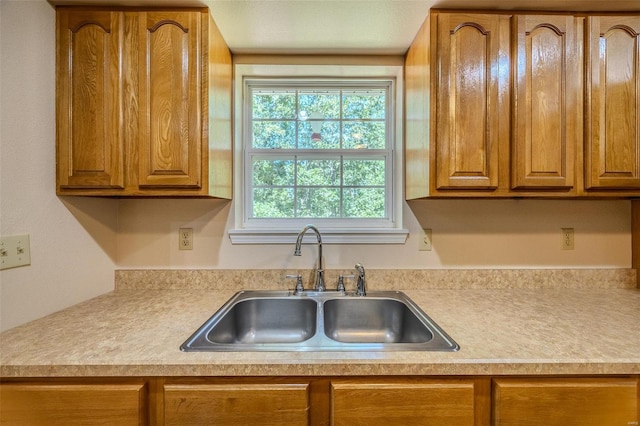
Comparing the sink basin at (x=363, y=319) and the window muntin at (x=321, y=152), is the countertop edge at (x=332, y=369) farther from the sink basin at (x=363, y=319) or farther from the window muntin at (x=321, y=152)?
the window muntin at (x=321, y=152)

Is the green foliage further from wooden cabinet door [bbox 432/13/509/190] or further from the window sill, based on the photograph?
wooden cabinet door [bbox 432/13/509/190]

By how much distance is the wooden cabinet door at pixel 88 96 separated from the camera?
126 cm

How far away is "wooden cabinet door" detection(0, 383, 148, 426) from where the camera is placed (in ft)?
2.79

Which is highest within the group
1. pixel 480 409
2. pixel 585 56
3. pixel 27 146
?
pixel 585 56

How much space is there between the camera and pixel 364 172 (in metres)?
1.77

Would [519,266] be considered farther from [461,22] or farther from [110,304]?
[110,304]

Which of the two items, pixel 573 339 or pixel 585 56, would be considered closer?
pixel 573 339

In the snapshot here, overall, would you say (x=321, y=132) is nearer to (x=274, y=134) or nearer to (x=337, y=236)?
(x=274, y=134)

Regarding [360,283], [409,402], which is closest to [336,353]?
[409,402]

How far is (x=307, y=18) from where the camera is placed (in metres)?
1.35

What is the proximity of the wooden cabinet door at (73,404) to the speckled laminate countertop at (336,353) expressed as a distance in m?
0.05

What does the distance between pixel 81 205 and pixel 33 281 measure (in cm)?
38

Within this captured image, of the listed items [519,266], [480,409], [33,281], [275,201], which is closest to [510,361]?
[480,409]

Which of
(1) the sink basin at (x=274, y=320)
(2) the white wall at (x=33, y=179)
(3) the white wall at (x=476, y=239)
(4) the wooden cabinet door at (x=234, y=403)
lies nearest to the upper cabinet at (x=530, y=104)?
(3) the white wall at (x=476, y=239)
